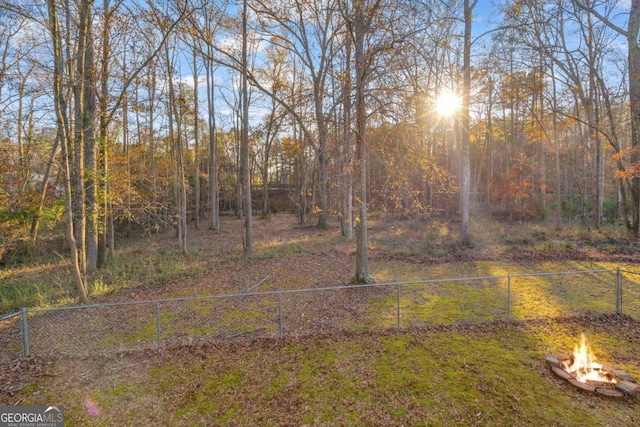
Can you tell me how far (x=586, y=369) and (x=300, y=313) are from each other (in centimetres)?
512

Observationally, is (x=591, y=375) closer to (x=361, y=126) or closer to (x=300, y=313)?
(x=300, y=313)

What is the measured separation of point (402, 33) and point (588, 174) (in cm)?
2481

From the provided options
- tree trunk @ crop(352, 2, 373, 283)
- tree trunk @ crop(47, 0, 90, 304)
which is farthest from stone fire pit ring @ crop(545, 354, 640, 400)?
tree trunk @ crop(47, 0, 90, 304)

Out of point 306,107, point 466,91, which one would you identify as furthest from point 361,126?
point 466,91

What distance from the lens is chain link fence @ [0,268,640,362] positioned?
6.05m

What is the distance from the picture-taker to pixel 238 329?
6477mm

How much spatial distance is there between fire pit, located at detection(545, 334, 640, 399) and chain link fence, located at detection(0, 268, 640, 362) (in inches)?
67.7

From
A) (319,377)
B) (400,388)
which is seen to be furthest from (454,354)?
(319,377)

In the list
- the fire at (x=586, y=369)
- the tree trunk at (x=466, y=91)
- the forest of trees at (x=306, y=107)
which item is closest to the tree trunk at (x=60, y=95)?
the forest of trees at (x=306, y=107)

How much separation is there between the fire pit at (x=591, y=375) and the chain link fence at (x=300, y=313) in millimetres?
1719

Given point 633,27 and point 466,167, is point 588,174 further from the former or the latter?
point 466,167

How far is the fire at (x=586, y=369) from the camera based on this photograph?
434 centimetres

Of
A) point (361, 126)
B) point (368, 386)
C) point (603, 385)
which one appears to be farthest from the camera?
point (361, 126)

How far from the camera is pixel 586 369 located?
14.8 feet
